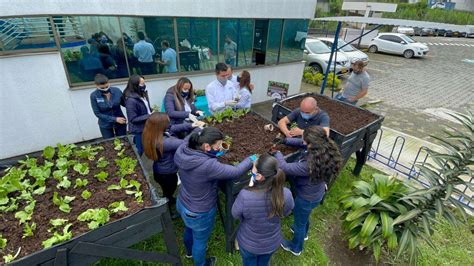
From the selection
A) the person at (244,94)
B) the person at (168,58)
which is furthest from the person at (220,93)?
the person at (168,58)

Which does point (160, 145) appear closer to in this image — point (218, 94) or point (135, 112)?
point (135, 112)

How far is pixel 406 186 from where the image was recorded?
3377 mm

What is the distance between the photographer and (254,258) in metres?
2.67

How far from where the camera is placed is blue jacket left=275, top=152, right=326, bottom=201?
2.76m

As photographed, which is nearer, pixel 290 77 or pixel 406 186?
pixel 406 186

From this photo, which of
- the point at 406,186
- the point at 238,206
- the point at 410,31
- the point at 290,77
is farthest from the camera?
the point at 410,31

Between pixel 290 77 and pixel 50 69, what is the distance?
6.83 metres

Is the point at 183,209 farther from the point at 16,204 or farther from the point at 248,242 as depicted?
the point at 16,204

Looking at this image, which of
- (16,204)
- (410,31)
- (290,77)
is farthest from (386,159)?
(410,31)

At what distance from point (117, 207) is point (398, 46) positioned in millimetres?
21148

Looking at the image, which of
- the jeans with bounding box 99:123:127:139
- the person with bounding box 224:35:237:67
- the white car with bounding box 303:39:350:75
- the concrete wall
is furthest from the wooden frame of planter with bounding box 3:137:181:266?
the white car with bounding box 303:39:350:75

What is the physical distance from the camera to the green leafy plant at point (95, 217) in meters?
2.19

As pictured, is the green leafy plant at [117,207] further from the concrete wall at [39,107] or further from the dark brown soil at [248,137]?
the concrete wall at [39,107]

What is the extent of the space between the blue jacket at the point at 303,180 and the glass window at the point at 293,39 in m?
6.15
